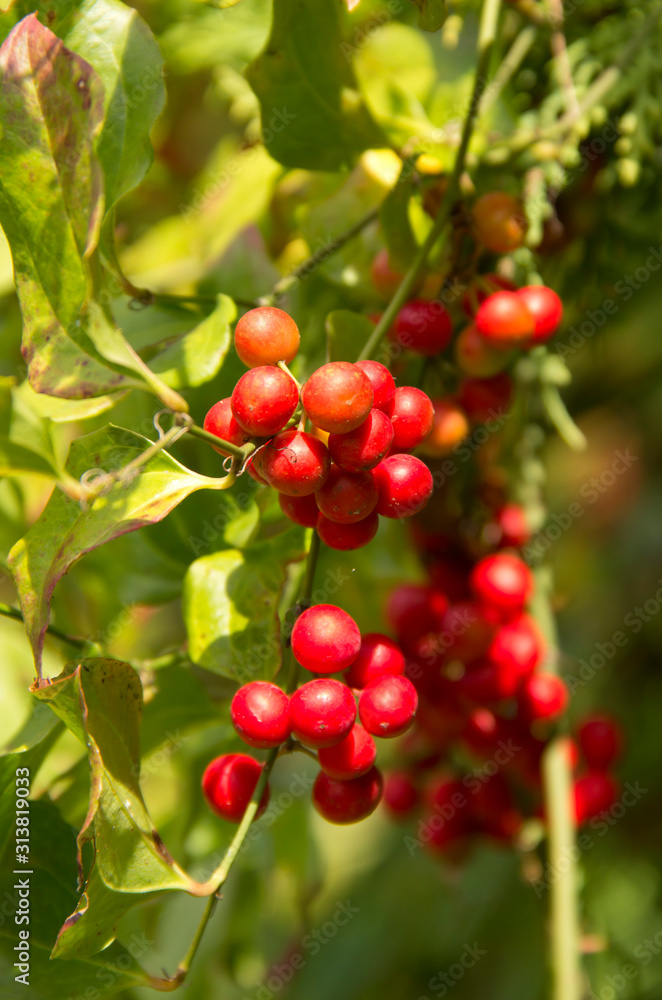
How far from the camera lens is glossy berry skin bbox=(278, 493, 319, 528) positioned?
47 centimetres

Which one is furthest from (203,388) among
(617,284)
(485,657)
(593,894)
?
(593,894)

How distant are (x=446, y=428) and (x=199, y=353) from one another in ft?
0.67

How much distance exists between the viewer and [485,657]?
0.80 m

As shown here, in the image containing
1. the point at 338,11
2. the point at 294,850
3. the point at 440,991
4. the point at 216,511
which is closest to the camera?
the point at 338,11

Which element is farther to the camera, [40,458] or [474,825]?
[474,825]

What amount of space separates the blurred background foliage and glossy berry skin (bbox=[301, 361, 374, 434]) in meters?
0.16

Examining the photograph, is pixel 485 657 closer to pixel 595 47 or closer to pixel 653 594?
pixel 595 47

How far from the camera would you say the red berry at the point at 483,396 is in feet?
2.21

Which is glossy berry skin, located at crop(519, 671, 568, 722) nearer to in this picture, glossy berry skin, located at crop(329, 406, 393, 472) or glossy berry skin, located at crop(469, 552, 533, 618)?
glossy berry skin, located at crop(469, 552, 533, 618)

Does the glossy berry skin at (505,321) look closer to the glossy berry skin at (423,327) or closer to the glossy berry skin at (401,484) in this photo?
the glossy berry skin at (423,327)

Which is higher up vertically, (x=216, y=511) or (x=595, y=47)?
(x=595, y=47)

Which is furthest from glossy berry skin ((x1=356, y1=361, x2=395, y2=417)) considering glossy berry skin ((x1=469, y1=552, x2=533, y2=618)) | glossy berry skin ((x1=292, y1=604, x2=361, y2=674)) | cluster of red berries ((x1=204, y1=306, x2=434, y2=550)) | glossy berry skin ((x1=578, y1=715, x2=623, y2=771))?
glossy berry skin ((x1=578, y1=715, x2=623, y2=771))

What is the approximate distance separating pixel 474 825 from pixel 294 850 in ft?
0.63

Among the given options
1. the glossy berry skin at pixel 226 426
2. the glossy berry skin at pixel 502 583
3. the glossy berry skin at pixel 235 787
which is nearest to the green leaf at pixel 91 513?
the glossy berry skin at pixel 226 426
